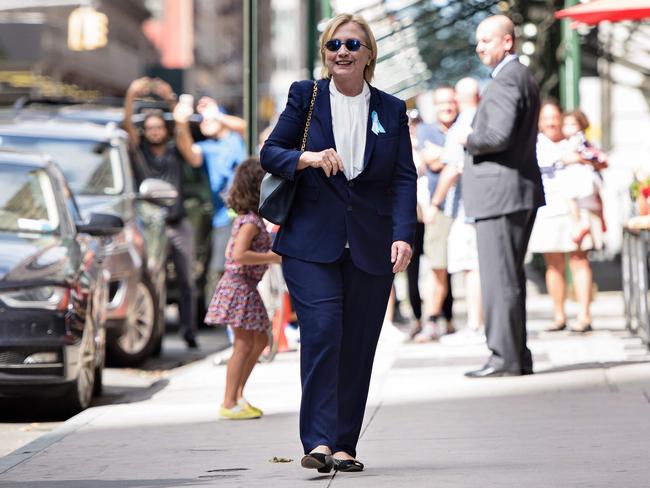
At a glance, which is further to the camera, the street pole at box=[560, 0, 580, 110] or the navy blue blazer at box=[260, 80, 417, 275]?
the street pole at box=[560, 0, 580, 110]

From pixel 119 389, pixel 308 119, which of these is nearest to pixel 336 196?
pixel 308 119

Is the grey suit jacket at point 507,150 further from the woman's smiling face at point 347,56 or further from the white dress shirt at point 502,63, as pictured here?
the woman's smiling face at point 347,56

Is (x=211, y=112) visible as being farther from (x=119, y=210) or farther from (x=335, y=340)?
(x=335, y=340)

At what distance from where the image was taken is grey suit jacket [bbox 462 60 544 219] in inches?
406

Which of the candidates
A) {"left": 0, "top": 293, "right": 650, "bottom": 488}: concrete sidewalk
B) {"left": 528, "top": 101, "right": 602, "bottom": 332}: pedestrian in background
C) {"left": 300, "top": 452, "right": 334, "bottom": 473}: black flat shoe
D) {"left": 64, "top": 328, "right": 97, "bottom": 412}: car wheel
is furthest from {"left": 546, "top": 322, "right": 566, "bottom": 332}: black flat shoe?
{"left": 300, "top": 452, "right": 334, "bottom": 473}: black flat shoe

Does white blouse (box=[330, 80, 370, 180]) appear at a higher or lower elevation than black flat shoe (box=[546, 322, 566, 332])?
higher

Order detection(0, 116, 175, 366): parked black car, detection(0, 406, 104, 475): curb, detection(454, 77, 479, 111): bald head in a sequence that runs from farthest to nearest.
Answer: detection(0, 116, 175, 366): parked black car → detection(454, 77, 479, 111): bald head → detection(0, 406, 104, 475): curb

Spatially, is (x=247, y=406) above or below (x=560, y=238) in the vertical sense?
below

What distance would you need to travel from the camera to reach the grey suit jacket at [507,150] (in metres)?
10.3

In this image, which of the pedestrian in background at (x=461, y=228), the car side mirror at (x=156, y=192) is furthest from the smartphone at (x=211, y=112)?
the pedestrian in background at (x=461, y=228)

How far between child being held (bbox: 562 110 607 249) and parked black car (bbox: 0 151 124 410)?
444cm

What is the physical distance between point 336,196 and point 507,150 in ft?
11.8

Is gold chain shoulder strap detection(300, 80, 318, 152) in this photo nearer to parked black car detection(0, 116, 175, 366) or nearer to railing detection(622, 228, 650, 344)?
railing detection(622, 228, 650, 344)

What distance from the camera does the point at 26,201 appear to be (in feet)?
36.0
